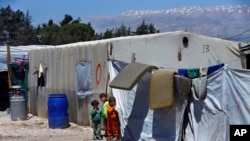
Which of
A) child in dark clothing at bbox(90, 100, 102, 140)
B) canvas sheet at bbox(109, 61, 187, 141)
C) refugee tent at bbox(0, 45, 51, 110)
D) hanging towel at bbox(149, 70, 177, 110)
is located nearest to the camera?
hanging towel at bbox(149, 70, 177, 110)

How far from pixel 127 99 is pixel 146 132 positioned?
1.22 metres

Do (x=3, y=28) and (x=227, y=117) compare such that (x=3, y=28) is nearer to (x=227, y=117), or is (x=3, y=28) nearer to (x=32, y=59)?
(x=32, y=59)

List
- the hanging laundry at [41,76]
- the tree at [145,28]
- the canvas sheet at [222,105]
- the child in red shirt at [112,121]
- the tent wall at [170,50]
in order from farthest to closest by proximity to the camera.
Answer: the tree at [145,28] < the hanging laundry at [41,76] < the tent wall at [170,50] < the child in red shirt at [112,121] < the canvas sheet at [222,105]

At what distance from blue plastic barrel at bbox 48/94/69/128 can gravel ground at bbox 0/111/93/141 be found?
246 mm

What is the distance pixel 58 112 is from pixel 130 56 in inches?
137

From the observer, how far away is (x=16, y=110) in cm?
1964

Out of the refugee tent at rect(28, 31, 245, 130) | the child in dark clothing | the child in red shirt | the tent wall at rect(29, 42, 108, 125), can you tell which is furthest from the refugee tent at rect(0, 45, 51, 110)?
the child in red shirt

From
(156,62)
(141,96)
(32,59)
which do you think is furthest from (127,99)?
(32,59)

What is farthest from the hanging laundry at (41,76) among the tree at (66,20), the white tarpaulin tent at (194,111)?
the tree at (66,20)

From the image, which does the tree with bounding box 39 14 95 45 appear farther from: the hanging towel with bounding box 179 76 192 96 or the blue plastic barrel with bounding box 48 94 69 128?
the hanging towel with bounding box 179 76 192 96

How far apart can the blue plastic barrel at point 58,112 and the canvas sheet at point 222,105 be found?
7081 millimetres

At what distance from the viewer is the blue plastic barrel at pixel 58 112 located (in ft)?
54.4

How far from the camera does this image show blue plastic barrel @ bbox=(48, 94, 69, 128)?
54.4ft

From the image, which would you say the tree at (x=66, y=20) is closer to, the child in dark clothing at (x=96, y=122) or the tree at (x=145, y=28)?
the tree at (x=145, y=28)
